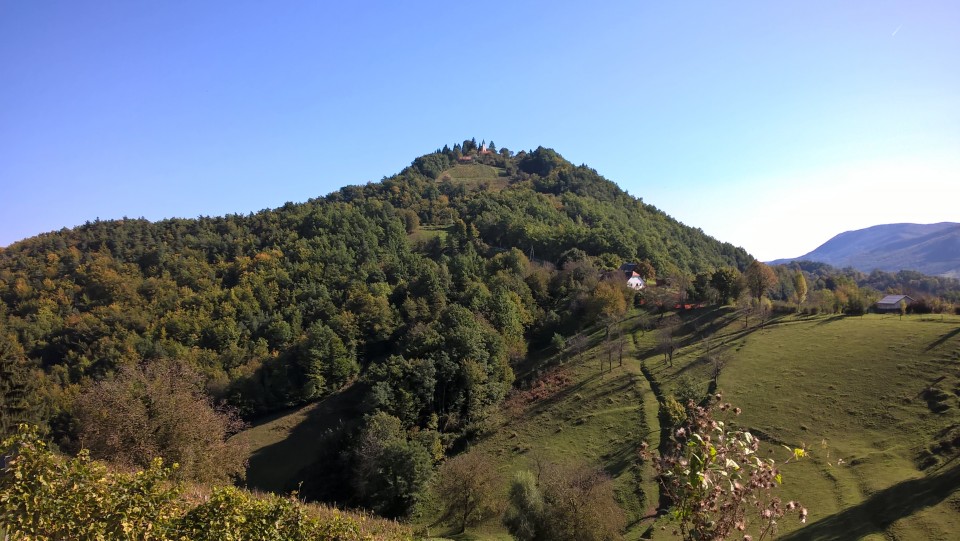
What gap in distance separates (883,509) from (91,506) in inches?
1428

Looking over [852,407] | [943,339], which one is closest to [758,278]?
[943,339]

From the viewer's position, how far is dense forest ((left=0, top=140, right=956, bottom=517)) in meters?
44.4

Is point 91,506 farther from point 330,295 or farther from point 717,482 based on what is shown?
point 330,295

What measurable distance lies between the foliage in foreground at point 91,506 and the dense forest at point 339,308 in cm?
1840

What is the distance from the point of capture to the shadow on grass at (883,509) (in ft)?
82.4

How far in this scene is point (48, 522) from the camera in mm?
7793

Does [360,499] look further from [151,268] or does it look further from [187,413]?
[151,268]

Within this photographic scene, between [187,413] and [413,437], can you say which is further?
[413,437]

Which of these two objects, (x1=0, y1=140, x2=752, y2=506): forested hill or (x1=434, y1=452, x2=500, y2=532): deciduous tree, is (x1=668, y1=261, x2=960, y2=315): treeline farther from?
(x1=434, y1=452, x2=500, y2=532): deciduous tree

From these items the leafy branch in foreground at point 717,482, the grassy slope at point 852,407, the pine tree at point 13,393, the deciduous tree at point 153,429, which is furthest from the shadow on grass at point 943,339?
the pine tree at point 13,393

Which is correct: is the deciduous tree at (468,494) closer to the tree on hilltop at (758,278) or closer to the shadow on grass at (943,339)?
the shadow on grass at (943,339)

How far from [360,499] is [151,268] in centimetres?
9786

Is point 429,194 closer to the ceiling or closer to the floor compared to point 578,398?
closer to the ceiling

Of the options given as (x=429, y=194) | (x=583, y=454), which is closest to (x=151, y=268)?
(x=429, y=194)
